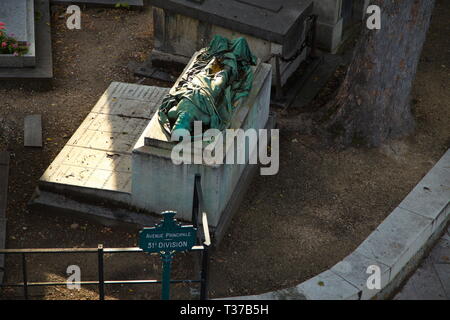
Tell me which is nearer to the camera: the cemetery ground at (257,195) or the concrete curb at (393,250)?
the concrete curb at (393,250)

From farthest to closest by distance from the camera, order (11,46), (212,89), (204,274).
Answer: (11,46) → (212,89) → (204,274)

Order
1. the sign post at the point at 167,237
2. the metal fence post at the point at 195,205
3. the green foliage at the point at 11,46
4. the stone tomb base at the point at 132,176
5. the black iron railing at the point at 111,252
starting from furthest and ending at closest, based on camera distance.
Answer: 1. the green foliage at the point at 11,46
2. the stone tomb base at the point at 132,176
3. the metal fence post at the point at 195,205
4. the black iron railing at the point at 111,252
5. the sign post at the point at 167,237

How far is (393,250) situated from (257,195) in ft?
6.17

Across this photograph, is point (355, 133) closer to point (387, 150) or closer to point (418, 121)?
point (387, 150)

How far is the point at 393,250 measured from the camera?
8.42 m

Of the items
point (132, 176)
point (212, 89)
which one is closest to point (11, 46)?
point (132, 176)

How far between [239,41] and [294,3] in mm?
2683

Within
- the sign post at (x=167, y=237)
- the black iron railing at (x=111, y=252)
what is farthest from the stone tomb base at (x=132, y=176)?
the sign post at (x=167, y=237)

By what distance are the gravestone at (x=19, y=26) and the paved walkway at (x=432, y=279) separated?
6.39 meters

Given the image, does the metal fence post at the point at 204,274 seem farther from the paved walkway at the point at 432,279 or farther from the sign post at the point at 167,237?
the paved walkway at the point at 432,279

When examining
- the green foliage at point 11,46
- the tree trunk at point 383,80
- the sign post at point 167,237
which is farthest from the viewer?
the green foliage at point 11,46

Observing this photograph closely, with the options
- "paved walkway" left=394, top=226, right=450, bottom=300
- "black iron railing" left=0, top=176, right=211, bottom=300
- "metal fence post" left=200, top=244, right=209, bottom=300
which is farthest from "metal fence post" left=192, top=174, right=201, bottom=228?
"paved walkway" left=394, top=226, right=450, bottom=300

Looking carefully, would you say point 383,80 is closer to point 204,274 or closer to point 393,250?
point 393,250

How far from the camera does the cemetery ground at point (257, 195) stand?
323 inches
